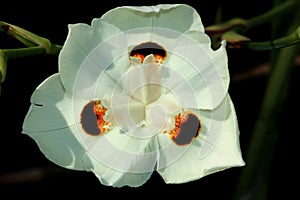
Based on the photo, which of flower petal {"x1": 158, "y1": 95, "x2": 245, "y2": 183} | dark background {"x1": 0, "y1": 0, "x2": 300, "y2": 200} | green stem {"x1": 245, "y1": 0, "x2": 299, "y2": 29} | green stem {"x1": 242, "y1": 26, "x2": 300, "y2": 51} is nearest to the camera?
flower petal {"x1": 158, "y1": 95, "x2": 245, "y2": 183}

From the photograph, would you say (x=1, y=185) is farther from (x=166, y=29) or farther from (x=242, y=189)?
(x=166, y=29)

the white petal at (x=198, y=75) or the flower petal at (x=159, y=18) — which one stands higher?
the flower petal at (x=159, y=18)

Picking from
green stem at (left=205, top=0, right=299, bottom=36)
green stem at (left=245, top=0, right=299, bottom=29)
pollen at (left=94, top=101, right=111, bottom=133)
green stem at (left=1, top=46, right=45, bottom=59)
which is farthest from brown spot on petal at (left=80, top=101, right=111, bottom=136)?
green stem at (left=245, top=0, right=299, bottom=29)

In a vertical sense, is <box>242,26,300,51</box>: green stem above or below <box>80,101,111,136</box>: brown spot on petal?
above

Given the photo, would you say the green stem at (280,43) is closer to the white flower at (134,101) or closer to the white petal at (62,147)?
the white flower at (134,101)

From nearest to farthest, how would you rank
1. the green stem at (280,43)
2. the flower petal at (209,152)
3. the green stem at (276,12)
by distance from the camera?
1. the flower petal at (209,152)
2. the green stem at (280,43)
3. the green stem at (276,12)

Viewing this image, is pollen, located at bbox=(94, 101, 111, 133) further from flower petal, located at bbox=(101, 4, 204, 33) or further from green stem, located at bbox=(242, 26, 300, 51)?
green stem, located at bbox=(242, 26, 300, 51)

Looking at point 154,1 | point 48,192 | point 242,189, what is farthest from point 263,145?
point 48,192

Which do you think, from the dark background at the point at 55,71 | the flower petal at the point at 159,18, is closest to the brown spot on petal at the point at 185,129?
the flower petal at the point at 159,18
